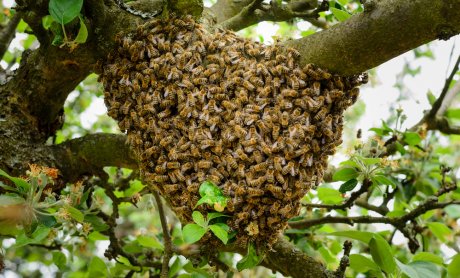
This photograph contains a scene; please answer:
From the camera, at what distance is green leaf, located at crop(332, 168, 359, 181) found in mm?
3418

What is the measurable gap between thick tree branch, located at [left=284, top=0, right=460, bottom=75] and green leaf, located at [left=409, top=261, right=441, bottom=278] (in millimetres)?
1150

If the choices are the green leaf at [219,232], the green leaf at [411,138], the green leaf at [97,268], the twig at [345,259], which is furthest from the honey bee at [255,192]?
the green leaf at [411,138]

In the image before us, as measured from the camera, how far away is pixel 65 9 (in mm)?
2816

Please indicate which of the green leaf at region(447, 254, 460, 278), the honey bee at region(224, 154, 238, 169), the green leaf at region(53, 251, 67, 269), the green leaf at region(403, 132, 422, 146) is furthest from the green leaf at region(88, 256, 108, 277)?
the green leaf at region(403, 132, 422, 146)

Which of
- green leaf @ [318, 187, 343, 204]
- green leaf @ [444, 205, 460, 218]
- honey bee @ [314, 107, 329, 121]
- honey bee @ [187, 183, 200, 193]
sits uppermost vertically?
green leaf @ [444, 205, 460, 218]

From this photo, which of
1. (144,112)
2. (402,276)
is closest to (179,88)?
(144,112)

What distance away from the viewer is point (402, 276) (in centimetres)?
319

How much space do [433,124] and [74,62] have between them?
2.94 metres

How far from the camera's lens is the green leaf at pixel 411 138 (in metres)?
4.14

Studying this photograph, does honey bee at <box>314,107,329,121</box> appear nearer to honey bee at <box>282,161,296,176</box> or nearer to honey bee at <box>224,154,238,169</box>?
honey bee at <box>282,161,296,176</box>

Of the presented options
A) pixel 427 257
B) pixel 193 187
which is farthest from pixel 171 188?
pixel 427 257

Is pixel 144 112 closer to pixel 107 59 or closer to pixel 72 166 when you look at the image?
pixel 107 59

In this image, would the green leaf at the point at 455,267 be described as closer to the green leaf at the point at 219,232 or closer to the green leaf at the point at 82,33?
the green leaf at the point at 219,232

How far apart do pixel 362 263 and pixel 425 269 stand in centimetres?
40
